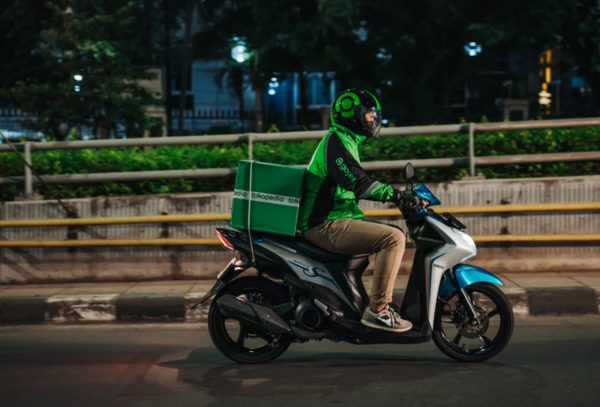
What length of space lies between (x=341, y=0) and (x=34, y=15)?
34.9 ft

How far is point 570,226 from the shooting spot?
24.2ft

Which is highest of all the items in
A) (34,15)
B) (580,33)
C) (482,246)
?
(34,15)

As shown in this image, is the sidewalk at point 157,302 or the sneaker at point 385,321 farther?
the sidewalk at point 157,302

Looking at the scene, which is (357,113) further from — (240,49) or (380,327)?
(240,49)

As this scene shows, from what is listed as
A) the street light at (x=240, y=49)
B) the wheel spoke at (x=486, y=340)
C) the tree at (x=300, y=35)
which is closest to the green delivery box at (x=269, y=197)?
the wheel spoke at (x=486, y=340)

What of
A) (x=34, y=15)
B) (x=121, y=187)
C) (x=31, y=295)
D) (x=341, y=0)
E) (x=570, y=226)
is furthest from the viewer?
(x=34, y=15)

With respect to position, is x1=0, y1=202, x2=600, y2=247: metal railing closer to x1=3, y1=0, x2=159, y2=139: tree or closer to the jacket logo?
the jacket logo

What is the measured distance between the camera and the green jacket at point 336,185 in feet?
15.0

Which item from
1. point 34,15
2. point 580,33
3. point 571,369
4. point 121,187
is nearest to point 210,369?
point 571,369

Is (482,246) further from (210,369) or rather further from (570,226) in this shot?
(210,369)

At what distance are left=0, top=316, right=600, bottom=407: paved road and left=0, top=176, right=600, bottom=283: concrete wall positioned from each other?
58.5 inches

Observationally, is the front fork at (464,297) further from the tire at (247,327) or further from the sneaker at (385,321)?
the tire at (247,327)

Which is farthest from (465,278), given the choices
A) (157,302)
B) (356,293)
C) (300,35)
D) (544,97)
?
(544,97)

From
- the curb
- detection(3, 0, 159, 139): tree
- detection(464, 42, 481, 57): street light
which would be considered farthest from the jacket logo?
detection(3, 0, 159, 139): tree
